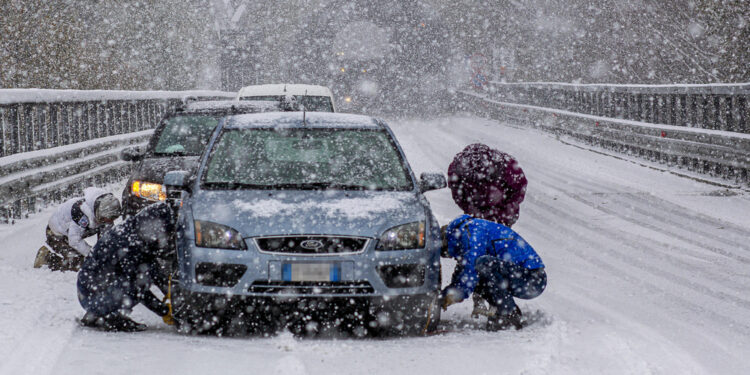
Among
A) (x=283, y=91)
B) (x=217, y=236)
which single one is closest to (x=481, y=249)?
(x=217, y=236)

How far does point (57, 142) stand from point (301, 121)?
21.9 feet

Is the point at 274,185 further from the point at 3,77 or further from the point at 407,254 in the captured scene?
the point at 3,77

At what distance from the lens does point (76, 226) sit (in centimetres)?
723

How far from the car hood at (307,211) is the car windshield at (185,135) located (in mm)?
3585

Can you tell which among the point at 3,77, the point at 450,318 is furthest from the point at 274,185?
the point at 3,77

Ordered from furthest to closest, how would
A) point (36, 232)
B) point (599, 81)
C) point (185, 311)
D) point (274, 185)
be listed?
1. point (599, 81)
2. point (36, 232)
3. point (274, 185)
4. point (185, 311)

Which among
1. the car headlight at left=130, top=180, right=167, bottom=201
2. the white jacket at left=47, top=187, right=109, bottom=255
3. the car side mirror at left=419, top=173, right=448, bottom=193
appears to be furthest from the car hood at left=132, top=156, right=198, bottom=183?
the car side mirror at left=419, top=173, right=448, bottom=193

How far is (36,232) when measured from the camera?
380 inches

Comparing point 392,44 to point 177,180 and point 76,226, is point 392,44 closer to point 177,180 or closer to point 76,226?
point 76,226

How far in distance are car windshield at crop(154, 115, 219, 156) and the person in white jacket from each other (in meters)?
1.94

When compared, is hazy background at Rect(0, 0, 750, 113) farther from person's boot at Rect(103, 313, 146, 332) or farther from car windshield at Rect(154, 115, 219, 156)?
person's boot at Rect(103, 313, 146, 332)

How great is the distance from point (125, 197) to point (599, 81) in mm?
28313

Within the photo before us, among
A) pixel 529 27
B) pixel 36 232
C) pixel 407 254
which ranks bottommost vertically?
pixel 36 232

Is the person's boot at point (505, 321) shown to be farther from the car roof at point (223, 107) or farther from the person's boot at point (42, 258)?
the car roof at point (223, 107)
